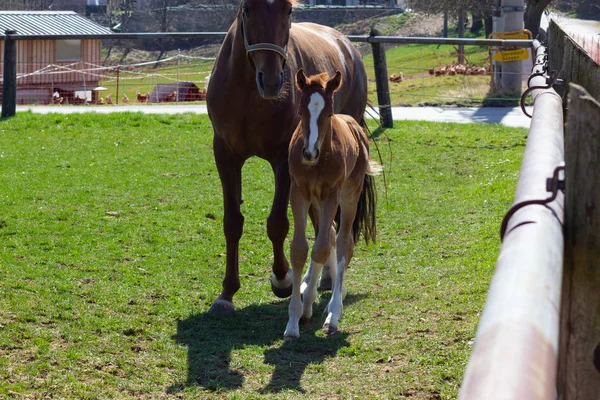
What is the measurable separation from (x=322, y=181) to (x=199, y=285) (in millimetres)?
1801

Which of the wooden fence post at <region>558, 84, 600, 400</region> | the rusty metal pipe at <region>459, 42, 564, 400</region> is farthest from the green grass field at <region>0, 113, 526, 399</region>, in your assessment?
the rusty metal pipe at <region>459, 42, 564, 400</region>

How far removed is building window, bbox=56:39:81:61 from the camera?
41.5 metres

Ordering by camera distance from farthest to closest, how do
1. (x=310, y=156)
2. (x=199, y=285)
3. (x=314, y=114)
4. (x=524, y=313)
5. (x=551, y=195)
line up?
(x=199, y=285)
(x=314, y=114)
(x=310, y=156)
(x=551, y=195)
(x=524, y=313)

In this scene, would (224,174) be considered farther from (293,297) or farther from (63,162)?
(63,162)

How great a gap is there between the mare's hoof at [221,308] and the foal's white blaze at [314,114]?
162cm

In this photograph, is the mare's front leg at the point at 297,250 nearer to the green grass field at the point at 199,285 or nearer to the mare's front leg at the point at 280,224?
the green grass field at the point at 199,285

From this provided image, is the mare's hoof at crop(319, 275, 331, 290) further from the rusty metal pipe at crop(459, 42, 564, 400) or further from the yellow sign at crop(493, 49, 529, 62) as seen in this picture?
the yellow sign at crop(493, 49, 529, 62)

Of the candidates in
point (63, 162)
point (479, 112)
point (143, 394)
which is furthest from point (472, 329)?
point (479, 112)

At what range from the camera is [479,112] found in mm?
19203

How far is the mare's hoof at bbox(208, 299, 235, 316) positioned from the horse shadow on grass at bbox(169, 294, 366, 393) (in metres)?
0.04

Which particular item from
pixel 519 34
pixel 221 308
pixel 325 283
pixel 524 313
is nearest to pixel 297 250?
Result: pixel 221 308

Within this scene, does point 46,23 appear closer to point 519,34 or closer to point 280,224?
point 519,34

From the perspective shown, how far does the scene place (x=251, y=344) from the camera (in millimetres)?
5348

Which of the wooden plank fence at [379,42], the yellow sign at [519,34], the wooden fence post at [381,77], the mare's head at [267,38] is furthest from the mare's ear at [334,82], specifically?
the yellow sign at [519,34]
